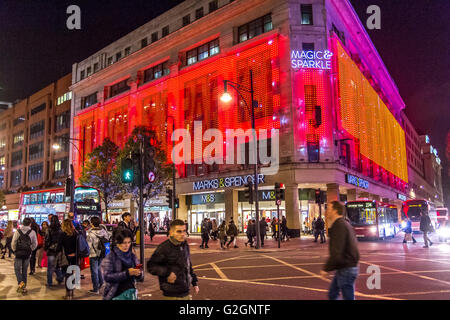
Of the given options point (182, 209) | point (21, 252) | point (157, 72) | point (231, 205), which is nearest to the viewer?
point (21, 252)

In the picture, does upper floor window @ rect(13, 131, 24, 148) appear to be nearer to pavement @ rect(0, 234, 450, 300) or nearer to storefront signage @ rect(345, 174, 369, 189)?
storefront signage @ rect(345, 174, 369, 189)

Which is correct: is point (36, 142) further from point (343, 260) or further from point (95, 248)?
point (343, 260)

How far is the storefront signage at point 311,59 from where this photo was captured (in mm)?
30969

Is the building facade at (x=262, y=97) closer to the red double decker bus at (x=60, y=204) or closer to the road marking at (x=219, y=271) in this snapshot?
the road marking at (x=219, y=271)

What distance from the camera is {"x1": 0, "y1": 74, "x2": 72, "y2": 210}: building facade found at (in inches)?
2343

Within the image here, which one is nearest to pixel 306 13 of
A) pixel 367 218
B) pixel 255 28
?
pixel 255 28

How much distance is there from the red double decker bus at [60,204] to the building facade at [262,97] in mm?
10308

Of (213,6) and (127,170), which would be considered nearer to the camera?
(127,170)

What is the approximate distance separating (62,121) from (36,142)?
10.00 meters

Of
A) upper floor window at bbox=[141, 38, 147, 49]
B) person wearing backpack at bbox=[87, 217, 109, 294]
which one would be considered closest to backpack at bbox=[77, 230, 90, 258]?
person wearing backpack at bbox=[87, 217, 109, 294]

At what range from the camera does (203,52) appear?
39.0 m

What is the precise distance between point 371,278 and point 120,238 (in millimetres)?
7649

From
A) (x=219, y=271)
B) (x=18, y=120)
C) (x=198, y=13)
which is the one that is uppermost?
(x=198, y=13)
